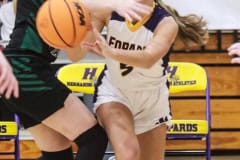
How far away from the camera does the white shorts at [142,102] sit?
9.41 ft

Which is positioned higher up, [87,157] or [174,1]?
[174,1]

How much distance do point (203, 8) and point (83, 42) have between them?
2624 millimetres

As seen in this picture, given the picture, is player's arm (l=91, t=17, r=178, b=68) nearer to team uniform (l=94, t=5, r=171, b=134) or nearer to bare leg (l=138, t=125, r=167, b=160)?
team uniform (l=94, t=5, r=171, b=134)

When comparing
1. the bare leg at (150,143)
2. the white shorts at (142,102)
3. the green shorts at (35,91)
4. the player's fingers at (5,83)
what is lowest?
the bare leg at (150,143)

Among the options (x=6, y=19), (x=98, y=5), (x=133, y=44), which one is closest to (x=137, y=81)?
(x=133, y=44)

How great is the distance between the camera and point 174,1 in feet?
16.4

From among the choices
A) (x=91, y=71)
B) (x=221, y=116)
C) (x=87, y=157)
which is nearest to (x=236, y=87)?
(x=221, y=116)

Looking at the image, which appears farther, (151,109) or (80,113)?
(151,109)

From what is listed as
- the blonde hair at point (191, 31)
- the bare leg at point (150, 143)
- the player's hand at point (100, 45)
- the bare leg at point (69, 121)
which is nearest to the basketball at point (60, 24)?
the player's hand at point (100, 45)

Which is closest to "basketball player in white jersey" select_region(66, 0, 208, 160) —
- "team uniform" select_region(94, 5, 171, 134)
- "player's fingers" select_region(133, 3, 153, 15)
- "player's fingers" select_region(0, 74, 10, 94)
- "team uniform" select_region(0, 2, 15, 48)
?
"team uniform" select_region(94, 5, 171, 134)

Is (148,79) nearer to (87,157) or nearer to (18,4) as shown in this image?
(87,157)

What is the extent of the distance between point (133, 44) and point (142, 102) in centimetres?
30

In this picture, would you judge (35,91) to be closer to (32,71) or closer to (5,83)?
(32,71)

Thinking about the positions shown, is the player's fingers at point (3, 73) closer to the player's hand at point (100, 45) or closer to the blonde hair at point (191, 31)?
the player's hand at point (100, 45)
